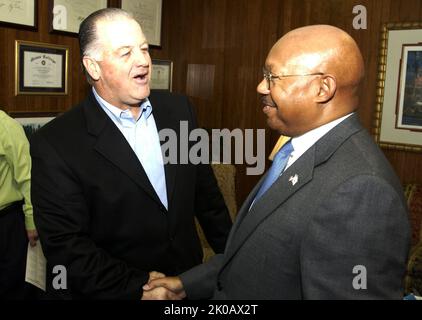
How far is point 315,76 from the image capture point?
1.17 meters

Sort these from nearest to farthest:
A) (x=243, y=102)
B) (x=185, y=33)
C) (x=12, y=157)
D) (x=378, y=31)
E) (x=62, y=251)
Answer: (x=62, y=251)
(x=12, y=157)
(x=378, y=31)
(x=243, y=102)
(x=185, y=33)

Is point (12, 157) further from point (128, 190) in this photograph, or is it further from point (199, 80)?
point (199, 80)

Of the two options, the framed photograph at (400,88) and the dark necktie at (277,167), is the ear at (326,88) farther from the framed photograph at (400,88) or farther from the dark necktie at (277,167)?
the framed photograph at (400,88)

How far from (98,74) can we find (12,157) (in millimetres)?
1263

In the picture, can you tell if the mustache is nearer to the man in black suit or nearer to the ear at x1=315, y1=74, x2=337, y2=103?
the ear at x1=315, y1=74, x2=337, y2=103

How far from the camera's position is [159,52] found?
4.36 m

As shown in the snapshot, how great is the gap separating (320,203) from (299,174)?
0.15 meters

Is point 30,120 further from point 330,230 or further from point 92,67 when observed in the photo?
point 330,230

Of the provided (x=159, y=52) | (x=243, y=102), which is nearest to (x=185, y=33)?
(x=159, y=52)

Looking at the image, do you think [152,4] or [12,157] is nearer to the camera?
[12,157]

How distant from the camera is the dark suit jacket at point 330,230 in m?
0.99

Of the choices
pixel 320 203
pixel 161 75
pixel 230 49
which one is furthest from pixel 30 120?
pixel 320 203

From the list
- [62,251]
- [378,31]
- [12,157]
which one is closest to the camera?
[62,251]

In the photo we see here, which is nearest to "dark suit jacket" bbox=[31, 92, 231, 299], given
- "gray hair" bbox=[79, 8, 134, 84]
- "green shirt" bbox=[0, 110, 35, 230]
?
"gray hair" bbox=[79, 8, 134, 84]
